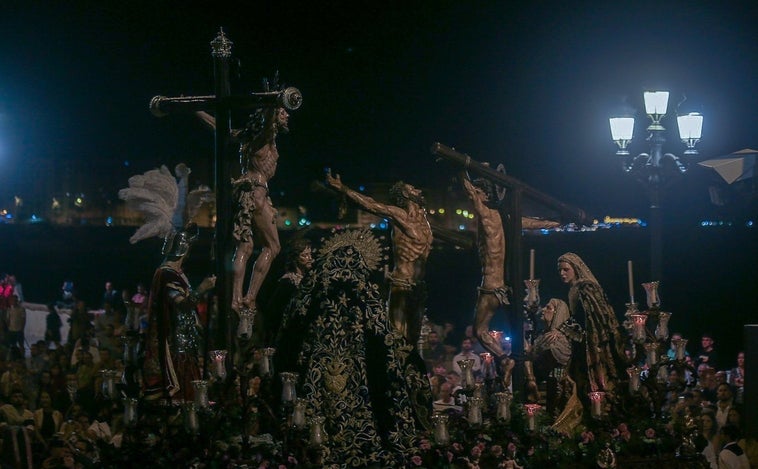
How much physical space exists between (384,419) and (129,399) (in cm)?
171

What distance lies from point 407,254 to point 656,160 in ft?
13.5

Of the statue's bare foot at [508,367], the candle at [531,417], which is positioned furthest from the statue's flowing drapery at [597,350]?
the candle at [531,417]

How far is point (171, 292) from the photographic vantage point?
1093cm

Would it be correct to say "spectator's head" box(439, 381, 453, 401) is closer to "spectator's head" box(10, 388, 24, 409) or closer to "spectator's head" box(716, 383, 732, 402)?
"spectator's head" box(716, 383, 732, 402)

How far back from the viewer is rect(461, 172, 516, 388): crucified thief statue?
1285 centimetres

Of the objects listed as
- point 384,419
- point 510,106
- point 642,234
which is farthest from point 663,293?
point 384,419

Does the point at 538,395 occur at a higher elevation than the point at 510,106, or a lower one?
lower

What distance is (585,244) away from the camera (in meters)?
20.0

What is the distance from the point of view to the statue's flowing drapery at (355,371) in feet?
28.4

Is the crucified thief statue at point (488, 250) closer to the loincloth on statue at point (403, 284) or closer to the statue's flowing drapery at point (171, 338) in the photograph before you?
the loincloth on statue at point (403, 284)

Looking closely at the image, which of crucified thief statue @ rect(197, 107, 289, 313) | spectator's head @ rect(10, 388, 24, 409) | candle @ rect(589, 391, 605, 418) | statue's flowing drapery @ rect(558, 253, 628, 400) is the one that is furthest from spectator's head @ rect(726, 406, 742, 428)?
spectator's head @ rect(10, 388, 24, 409)

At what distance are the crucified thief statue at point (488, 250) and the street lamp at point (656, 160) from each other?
9.61 feet

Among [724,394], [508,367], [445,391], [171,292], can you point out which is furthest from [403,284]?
[724,394]

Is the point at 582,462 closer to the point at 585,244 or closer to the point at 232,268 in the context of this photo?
the point at 232,268
